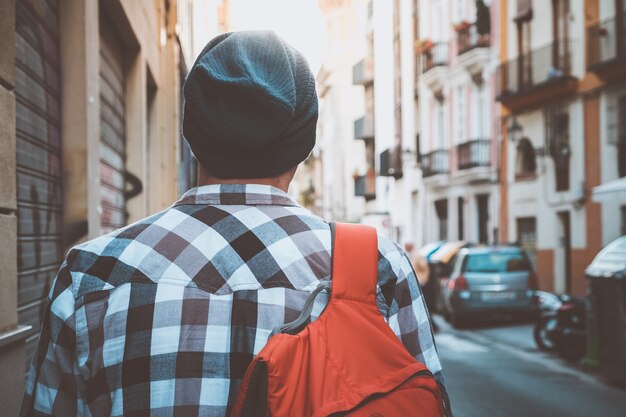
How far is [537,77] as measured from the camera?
86.7 ft

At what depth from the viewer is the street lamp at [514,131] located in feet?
88.2

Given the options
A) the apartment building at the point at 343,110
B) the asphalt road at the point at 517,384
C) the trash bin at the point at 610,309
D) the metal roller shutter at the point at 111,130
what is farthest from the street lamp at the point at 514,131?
the metal roller shutter at the point at 111,130

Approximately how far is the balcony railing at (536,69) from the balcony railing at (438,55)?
18.3 ft

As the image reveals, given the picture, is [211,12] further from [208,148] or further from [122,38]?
[208,148]

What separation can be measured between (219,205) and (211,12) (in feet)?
87.3

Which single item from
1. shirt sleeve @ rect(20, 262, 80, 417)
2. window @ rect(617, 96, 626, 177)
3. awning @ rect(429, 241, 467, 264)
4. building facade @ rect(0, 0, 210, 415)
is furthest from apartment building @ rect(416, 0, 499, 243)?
shirt sleeve @ rect(20, 262, 80, 417)

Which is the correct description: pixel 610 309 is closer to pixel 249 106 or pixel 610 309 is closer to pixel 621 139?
pixel 249 106

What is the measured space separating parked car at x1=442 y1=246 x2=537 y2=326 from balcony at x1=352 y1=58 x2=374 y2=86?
28.7m

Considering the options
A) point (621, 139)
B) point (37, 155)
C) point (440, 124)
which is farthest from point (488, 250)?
point (440, 124)

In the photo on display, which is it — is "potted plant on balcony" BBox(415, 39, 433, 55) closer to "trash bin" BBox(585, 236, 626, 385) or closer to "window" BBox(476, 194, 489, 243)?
"window" BBox(476, 194, 489, 243)

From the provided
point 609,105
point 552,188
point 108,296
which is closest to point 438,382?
point 108,296

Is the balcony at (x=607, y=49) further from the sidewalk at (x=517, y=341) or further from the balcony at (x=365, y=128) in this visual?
the balcony at (x=365, y=128)

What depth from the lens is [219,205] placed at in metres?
1.67

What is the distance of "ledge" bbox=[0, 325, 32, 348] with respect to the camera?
3.00 metres
